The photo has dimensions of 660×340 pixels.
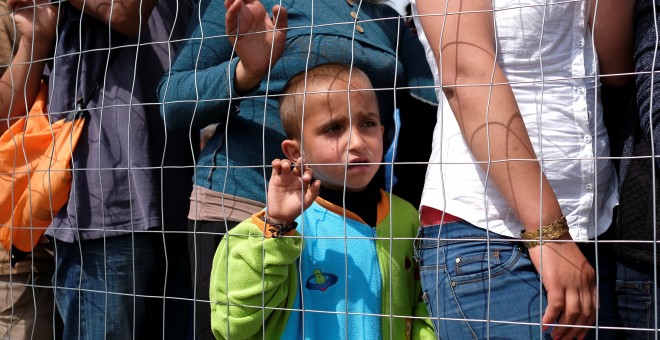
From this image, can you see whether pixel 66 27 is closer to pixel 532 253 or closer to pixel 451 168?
pixel 451 168

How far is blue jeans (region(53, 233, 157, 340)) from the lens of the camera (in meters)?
2.09

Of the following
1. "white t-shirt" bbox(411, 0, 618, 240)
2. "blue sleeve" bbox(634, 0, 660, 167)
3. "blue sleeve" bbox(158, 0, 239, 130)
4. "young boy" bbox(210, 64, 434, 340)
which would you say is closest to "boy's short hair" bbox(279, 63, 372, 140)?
"young boy" bbox(210, 64, 434, 340)

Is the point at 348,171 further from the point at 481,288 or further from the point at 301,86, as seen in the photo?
the point at 481,288

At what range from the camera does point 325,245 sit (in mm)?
1751

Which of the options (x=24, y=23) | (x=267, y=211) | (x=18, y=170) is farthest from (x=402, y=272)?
(x=24, y=23)

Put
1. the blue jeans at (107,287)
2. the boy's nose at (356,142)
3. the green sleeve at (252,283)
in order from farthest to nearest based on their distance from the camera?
the blue jeans at (107,287), the boy's nose at (356,142), the green sleeve at (252,283)

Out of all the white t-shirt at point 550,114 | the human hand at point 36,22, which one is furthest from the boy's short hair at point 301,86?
the human hand at point 36,22

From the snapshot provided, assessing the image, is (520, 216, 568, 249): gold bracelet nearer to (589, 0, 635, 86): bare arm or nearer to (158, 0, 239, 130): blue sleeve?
(589, 0, 635, 86): bare arm

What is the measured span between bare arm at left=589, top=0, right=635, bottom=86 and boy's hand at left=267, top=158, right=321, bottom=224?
2.09 feet

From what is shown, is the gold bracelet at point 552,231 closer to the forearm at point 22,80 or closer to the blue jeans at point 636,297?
Answer: the blue jeans at point 636,297

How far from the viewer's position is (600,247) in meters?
1.61

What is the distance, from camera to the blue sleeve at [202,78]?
6.16ft

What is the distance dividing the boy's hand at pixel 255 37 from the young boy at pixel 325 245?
0.10 metres

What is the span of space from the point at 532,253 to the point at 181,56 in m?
1.02
